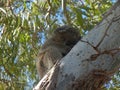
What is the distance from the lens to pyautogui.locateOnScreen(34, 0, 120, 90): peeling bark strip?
1.73 metres

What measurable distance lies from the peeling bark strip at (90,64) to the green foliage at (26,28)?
61.0 inches

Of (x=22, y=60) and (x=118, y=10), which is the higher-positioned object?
(x=118, y=10)

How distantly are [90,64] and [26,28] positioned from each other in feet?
7.02

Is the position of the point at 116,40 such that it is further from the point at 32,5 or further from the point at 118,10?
the point at 32,5

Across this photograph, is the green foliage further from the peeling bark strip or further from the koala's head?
the peeling bark strip

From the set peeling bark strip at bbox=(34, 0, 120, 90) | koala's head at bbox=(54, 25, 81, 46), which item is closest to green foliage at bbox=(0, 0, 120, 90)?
koala's head at bbox=(54, 25, 81, 46)

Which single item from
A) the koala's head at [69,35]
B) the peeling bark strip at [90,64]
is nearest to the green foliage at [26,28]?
the koala's head at [69,35]

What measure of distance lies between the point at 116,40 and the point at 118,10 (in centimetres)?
19

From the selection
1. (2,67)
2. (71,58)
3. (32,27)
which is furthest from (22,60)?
(71,58)

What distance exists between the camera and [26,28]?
3.83 metres

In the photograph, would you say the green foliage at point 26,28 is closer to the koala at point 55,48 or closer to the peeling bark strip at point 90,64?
the koala at point 55,48

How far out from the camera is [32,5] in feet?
12.9

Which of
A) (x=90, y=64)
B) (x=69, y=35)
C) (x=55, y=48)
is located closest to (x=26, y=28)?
(x=69, y=35)

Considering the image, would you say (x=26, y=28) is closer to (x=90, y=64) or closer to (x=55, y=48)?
(x=55, y=48)
